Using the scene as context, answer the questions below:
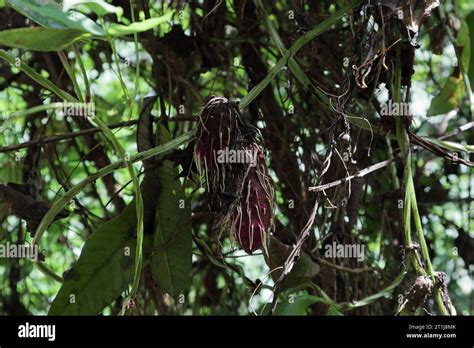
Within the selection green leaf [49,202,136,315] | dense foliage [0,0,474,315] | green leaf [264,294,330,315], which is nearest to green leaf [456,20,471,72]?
dense foliage [0,0,474,315]

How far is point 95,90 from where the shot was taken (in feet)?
5.49

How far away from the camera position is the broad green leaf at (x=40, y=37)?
791mm

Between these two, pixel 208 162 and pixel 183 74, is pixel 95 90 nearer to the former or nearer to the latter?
pixel 183 74

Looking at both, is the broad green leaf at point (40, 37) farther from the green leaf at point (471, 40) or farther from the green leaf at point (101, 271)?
the green leaf at point (471, 40)

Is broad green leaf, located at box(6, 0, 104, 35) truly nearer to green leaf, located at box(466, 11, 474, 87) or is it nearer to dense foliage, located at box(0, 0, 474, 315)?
dense foliage, located at box(0, 0, 474, 315)

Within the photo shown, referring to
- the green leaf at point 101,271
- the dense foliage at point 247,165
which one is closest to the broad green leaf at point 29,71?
the dense foliage at point 247,165

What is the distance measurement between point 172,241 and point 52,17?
427mm

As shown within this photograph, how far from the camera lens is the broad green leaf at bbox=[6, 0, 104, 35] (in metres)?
0.78

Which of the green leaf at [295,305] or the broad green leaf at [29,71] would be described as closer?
the broad green leaf at [29,71]

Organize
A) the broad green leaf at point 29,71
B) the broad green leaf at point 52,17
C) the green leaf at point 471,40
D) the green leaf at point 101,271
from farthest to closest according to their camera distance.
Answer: the green leaf at point 471,40 < the green leaf at point 101,271 < the broad green leaf at point 29,71 < the broad green leaf at point 52,17

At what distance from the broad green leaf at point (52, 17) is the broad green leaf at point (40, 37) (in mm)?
11

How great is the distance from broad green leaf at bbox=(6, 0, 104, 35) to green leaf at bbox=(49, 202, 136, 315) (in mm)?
341

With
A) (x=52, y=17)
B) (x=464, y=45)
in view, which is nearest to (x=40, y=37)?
(x=52, y=17)
